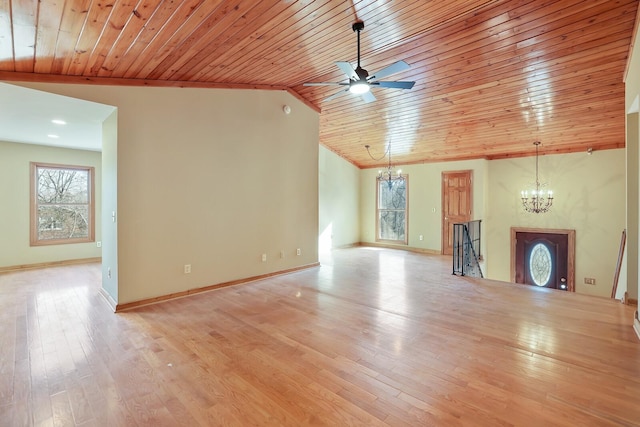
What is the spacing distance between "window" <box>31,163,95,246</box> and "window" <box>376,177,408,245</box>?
287 inches

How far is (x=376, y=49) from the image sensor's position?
152 inches

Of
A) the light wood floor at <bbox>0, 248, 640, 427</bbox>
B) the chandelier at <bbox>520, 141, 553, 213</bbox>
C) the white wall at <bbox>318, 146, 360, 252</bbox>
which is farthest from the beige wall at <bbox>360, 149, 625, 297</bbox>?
the light wood floor at <bbox>0, 248, 640, 427</bbox>

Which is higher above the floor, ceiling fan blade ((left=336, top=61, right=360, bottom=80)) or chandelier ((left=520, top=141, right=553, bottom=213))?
ceiling fan blade ((left=336, top=61, right=360, bottom=80))

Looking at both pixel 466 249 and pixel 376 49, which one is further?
pixel 466 249

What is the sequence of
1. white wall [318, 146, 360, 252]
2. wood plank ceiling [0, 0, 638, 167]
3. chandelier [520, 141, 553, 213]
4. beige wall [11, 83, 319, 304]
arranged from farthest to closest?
white wall [318, 146, 360, 252], chandelier [520, 141, 553, 213], beige wall [11, 83, 319, 304], wood plank ceiling [0, 0, 638, 167]

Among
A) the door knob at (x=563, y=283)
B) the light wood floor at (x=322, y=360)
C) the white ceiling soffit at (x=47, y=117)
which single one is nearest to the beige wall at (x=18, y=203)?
the white ceiling soffit at (x=47, y=117)

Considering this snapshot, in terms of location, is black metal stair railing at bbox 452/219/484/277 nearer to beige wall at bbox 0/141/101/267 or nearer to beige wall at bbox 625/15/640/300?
beige wall at bbox 625/15/640/300

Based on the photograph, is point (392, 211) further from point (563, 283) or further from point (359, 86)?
point (359, 86)

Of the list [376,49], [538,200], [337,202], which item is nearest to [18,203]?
[337,202]

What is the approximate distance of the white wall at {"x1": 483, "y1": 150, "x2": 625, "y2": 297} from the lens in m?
6.48

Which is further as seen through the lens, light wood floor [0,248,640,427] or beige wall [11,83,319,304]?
beige wall [11,83,319,304]

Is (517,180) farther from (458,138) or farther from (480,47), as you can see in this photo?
(480,47)

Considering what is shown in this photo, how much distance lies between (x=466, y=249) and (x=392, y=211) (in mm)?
3143

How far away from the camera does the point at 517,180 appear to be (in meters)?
7.55
